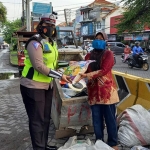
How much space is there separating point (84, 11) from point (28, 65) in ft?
Result: 186

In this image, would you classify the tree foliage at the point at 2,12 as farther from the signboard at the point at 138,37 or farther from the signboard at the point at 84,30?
the signboard at the point at 84,30

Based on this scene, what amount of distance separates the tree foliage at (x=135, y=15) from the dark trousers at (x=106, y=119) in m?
20.8

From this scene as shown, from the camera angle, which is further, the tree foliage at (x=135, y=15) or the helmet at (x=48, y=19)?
the tree foliage at (x=135, y=15)

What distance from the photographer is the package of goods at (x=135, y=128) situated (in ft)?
11.3

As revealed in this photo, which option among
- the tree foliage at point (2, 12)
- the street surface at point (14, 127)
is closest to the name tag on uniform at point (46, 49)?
the street surface at point (14, 127)

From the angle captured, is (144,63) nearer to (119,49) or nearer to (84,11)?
(119,49)

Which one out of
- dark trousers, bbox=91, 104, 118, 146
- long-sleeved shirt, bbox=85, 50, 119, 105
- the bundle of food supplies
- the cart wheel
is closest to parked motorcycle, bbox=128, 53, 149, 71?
the cart wheel

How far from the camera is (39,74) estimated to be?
115 inches

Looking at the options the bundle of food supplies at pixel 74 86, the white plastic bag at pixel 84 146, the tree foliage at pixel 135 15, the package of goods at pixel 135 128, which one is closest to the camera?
the white plastic bag at pixel 84 146

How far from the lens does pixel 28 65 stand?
9.52 feet

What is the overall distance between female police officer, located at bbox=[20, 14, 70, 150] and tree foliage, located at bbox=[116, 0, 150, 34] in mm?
21134

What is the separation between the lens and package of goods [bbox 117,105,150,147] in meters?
3.44

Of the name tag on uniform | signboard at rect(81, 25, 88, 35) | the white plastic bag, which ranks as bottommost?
the white plastic bag

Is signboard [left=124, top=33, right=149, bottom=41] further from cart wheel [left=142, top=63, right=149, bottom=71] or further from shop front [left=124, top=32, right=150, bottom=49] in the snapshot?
cart wheel [left=142, top=63, right=149, bottom=71]
